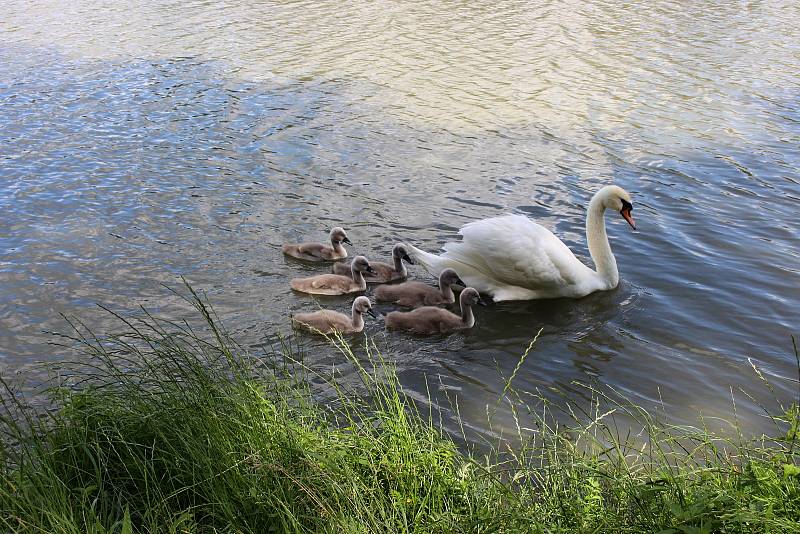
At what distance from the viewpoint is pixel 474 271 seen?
8383mm

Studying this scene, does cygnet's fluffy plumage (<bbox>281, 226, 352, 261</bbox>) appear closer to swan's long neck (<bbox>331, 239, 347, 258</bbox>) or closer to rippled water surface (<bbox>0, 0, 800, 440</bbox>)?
swan's long neck (<bbox>331, 239, 347, 258</bbox>)

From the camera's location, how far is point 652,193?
1047cm

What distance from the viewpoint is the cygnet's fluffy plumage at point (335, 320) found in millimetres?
7191

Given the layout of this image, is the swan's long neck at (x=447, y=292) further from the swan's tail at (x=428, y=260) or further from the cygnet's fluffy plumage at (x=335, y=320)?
the cygnet's fluffy plumage at (x=335, y=320)

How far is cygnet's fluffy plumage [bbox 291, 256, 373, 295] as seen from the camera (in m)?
8.00

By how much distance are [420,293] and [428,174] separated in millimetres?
3224

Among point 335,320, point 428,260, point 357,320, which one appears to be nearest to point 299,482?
point 335,320

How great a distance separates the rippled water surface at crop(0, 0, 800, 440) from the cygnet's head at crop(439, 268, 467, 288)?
431 mm

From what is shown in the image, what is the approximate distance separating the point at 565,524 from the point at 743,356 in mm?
3949

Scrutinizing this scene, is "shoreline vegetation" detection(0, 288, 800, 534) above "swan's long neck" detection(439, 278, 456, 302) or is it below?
above

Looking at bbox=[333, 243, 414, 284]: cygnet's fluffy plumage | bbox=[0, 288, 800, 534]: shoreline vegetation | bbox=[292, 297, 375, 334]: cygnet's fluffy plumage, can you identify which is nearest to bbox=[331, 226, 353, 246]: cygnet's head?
bbox=[333, 243, 414, 284]: cygnet's fluffy plumage

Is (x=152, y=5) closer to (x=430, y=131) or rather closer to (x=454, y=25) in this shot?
(x=454, y=25)

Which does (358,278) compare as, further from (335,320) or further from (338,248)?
(335,320)

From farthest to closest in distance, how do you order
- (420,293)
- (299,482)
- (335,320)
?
1. (420,293)
2. (335,320)
3. (299,482)
